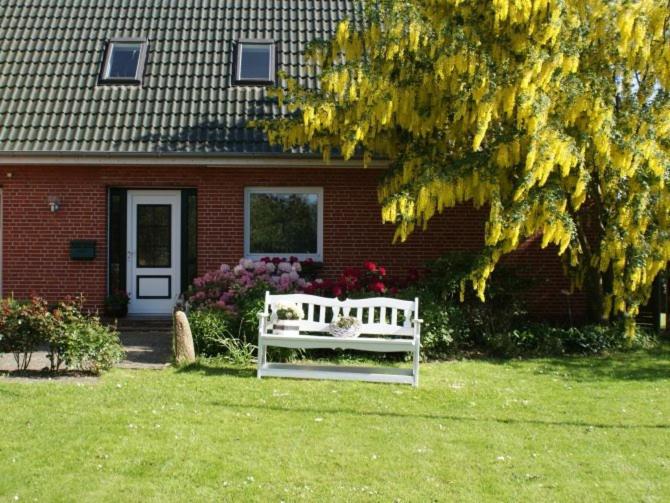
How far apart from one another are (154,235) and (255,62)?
3.97m

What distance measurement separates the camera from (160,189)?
13.7m

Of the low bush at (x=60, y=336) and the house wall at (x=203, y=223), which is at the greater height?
the house wall at (x=203, y=223)

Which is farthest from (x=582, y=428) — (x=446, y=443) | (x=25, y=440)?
(x=25, y=440)

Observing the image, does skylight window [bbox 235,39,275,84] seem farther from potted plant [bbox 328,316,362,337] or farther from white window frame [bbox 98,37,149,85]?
potted plant [bbox 328,316,362,337]

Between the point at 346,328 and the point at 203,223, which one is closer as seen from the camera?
the point at 346,328

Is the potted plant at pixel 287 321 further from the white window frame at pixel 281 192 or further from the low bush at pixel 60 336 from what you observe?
the white window frame at pixel 281 192

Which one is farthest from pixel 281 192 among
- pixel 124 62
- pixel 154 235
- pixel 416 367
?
pixel 416 367

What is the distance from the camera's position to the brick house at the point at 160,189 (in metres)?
13.1

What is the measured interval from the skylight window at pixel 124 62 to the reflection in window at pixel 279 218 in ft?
10.9

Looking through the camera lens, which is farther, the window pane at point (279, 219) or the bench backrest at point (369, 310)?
the window pane at point (279, 219)

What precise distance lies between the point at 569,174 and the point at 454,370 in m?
3.06

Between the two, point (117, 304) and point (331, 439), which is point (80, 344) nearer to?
point (331, 439)

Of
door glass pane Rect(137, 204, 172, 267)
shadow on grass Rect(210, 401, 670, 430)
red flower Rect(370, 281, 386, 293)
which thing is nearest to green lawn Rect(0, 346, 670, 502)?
shadow on grass Rect(210, 401, 670, 430)

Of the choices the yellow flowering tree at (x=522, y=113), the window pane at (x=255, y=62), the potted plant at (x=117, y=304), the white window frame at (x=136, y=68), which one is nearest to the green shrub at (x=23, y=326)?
the potted plant at (x=117, y=304)
